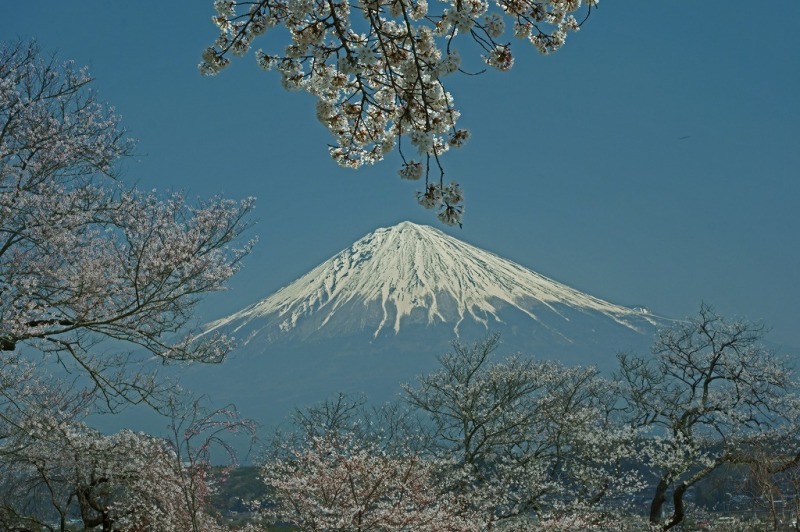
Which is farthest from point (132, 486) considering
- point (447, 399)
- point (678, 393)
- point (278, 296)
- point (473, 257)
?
point (278, 296)

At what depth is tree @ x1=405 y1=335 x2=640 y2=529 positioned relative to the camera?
14.7 metres

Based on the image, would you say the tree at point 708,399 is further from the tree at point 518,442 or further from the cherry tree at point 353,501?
the cherry tree at point 353,501

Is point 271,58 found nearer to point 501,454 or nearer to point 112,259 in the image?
point 112,259

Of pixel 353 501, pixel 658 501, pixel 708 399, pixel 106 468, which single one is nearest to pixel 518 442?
pixel 658 501

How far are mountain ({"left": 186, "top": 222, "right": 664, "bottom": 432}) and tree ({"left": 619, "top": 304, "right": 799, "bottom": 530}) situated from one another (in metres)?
144

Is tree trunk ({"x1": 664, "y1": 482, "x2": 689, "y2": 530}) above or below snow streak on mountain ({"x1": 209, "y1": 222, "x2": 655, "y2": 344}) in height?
below

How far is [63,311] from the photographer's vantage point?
803 centimetres

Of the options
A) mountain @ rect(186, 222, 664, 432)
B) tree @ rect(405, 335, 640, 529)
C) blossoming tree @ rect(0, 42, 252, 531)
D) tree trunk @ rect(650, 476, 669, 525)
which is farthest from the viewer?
mountain @ rect(186, 222, 664, 432)

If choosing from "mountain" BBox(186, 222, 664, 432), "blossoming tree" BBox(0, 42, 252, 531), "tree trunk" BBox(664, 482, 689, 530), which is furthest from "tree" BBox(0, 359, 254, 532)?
"mountain" BBox(186, 222, 664, 432)

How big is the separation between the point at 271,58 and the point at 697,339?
1521 cm

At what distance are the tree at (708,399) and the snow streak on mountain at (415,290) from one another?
150 meters

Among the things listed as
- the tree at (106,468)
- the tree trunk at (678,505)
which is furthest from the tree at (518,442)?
the tree at (106,468)

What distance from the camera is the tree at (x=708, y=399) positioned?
1542 centimetres

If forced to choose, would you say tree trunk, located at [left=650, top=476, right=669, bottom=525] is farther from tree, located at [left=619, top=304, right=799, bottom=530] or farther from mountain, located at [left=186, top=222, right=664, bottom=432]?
mountain, located at [left=186, top=222, right=664, bottom=432]
